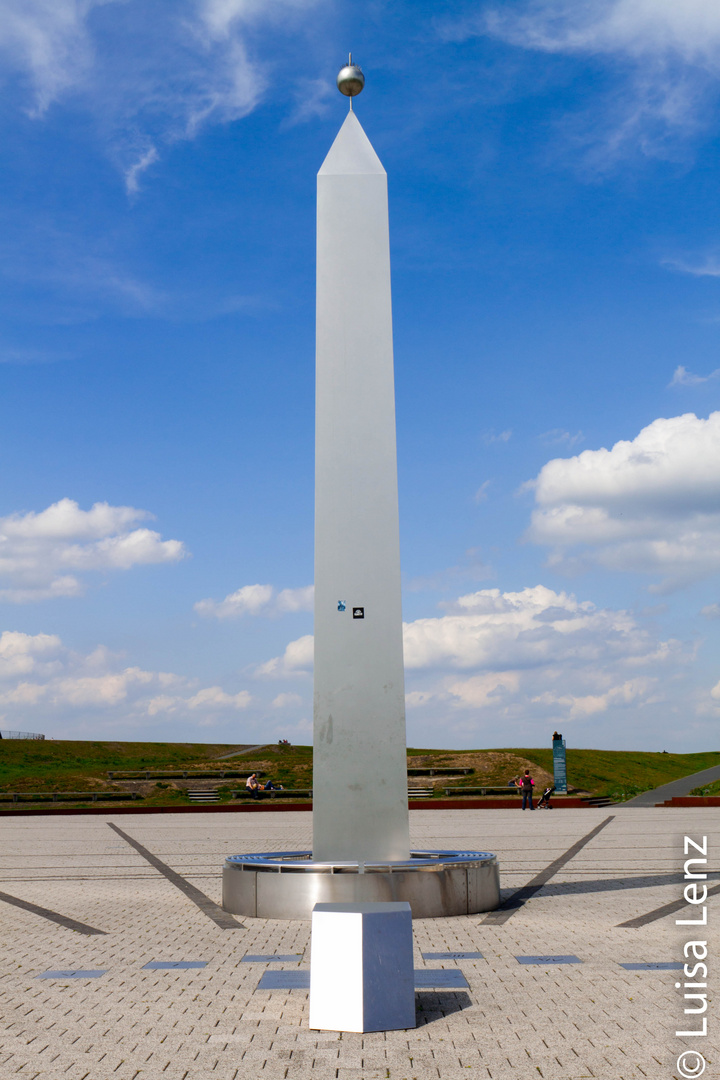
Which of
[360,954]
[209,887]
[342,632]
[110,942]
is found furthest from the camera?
[209,887]

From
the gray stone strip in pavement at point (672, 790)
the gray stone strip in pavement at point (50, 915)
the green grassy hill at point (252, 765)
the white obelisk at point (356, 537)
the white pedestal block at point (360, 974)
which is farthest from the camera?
the green grassy hill at point (252, 765)

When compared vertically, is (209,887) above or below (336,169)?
below

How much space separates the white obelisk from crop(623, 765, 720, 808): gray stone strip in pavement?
76.5 feet

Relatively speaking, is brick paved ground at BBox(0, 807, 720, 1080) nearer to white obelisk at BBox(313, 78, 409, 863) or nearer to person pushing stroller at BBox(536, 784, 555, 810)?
white obelisk at BBox(313, 78, 409, 863)

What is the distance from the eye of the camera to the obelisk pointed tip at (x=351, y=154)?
10992mm

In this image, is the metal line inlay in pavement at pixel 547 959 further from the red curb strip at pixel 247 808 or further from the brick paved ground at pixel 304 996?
the red curb strip at pixel 247 808

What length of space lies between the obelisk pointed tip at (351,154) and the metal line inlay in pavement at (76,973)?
29.2 feet

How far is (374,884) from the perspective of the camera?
891cm

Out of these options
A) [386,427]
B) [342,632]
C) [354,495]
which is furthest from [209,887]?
[386,427]

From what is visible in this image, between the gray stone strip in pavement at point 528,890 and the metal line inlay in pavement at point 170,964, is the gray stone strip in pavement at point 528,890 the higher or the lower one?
the higher one

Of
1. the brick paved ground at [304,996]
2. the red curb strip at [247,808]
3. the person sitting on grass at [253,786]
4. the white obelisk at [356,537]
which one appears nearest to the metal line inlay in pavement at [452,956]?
the brick paved ground at [304,996]

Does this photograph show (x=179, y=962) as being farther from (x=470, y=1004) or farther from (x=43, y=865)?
(x=43, y=865)

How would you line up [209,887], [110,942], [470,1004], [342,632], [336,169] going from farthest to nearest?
[209,887] → [336,169] → [342,632] → [110,942] → [470,1004]

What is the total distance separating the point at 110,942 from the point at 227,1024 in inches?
130
